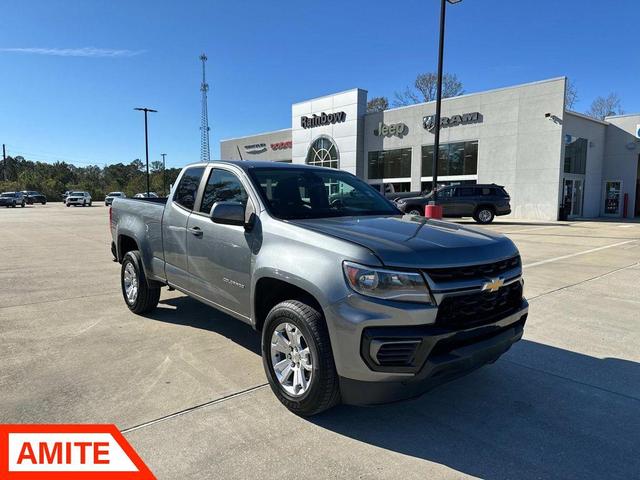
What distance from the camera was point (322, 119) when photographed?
35.4 m

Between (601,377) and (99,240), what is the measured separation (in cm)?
1427

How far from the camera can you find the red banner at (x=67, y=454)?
2627mm

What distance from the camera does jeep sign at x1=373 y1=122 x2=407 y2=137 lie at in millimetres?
30734

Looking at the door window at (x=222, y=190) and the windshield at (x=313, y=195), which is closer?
the windshield at (x=313, y=195)

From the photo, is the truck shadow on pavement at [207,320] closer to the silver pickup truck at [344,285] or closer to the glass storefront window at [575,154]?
the silver pickup truck at [344,285]

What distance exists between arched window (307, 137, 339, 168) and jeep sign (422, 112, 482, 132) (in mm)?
8149

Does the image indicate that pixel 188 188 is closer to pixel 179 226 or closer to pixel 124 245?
pixel 179 226

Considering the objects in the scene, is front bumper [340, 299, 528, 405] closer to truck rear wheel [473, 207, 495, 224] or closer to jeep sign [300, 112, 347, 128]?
truck rear wheel [473, 207, 495, 224]

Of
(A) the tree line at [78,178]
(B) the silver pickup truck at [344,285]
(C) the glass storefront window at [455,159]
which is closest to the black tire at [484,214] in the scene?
(C) the glass storefront window at [455,159]

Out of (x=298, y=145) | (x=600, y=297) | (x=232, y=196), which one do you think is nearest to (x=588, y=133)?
(x=298, y=145)

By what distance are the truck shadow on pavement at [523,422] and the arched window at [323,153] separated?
31.5 meters

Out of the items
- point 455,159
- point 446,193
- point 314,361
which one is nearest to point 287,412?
point 314,361

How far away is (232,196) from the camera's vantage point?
4.20m

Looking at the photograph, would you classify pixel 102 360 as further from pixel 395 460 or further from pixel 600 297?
pixel 600 297
